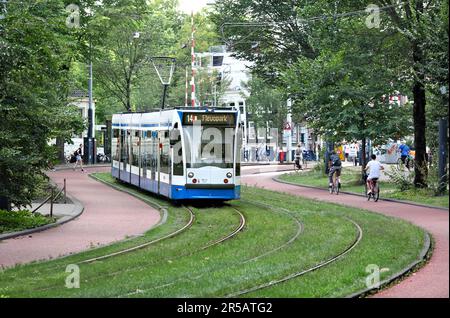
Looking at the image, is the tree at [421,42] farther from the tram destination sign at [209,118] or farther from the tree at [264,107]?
the tree at [264,107]

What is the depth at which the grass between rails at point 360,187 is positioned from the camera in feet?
96.8

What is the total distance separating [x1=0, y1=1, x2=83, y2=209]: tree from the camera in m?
19.3

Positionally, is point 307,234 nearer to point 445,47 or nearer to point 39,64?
point 39,64

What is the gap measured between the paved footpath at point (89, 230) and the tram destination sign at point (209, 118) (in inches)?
121

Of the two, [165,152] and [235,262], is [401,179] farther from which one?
[235,262]

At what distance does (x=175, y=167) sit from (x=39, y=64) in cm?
864

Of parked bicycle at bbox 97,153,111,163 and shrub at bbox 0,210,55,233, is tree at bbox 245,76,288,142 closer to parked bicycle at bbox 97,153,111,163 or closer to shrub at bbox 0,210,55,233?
parked bicycle at bbox 97,153,111,163

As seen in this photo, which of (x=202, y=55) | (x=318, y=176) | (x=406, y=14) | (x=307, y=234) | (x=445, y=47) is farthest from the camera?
(x=202, y=55)

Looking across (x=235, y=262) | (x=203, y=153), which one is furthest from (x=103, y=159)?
(x=235, y=262)

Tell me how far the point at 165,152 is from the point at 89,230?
7.99 m

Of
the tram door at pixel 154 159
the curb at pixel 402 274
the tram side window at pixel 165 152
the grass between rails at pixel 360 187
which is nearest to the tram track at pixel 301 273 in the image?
the curb at pixel 402 274

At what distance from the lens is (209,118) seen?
27.1 m

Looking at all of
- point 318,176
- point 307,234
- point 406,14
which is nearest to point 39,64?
point 307,234

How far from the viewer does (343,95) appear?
3762cm
